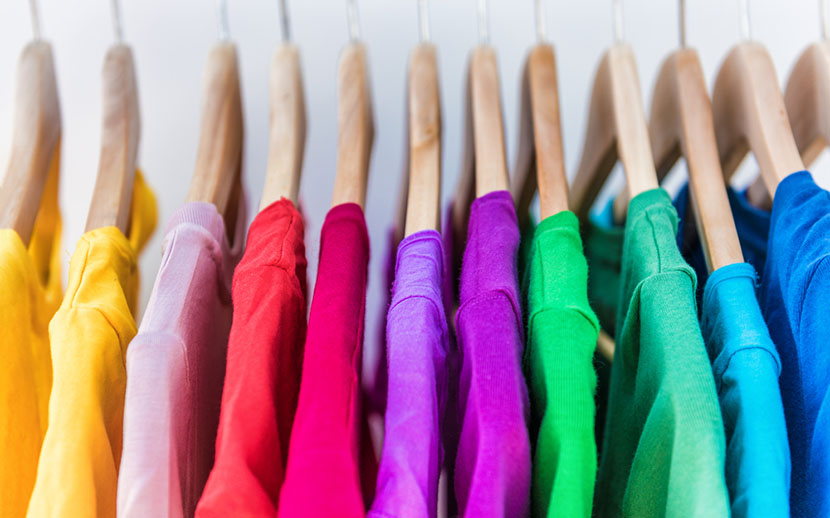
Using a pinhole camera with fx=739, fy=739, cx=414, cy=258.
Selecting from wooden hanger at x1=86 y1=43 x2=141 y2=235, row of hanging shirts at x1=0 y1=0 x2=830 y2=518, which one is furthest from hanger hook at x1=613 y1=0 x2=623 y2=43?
wooden hanger at x1=86 y1=43 x2=141 y2=235

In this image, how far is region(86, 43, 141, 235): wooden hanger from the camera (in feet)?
Result: 2.13

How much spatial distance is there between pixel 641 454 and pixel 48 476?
1.28ft

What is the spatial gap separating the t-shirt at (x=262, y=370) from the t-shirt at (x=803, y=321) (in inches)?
14.1

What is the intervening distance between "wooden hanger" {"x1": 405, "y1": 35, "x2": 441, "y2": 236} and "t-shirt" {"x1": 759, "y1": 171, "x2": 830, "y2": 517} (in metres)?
0.28

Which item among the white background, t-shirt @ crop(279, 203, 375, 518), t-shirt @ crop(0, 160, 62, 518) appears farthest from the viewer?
the white background

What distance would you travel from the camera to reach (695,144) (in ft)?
2.27

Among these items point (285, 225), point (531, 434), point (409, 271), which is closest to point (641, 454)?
point (531, 434)

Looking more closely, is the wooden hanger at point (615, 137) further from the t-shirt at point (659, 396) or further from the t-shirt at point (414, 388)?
the t-shirt at point (414, 388)

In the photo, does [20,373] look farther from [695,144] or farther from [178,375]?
[695,144]

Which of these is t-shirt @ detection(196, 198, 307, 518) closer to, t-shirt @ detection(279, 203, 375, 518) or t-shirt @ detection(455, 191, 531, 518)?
t-shirt @ detection(279, 203, 375, 518)

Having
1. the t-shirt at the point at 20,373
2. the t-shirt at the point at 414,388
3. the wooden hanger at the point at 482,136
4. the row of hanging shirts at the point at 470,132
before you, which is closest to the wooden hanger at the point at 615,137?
the row of hanging shirts at the point at 470,132

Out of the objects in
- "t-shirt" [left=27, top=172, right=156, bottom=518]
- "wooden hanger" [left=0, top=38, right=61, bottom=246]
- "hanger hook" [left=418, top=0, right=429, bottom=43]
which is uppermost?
"hanger hook" [left=418, top=0, right=429, bottom=43]

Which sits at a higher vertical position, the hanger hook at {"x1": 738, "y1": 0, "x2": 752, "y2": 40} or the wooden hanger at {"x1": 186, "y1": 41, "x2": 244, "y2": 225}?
the hanger hook at {"x1": 738, "y1": 0, "x2": 752, "y2": 40}

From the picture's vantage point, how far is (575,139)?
3.38 feet
